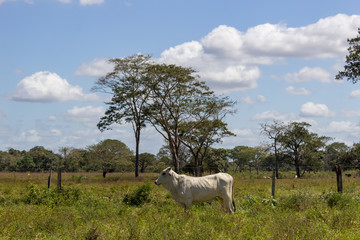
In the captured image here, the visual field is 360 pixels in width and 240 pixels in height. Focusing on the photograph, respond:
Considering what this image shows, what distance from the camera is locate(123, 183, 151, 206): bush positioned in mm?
15969

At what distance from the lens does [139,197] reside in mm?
16062

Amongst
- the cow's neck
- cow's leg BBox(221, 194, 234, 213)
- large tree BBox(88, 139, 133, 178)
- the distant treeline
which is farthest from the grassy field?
large tree BBox(88, 139, 133, 178)

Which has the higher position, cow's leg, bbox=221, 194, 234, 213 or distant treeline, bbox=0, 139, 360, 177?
distant treeline, bbox=0, 139, 360, 177

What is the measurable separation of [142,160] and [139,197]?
2310 inches

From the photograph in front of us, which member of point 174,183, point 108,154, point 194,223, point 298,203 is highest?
point 108,154

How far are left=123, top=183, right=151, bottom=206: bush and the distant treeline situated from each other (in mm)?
16785

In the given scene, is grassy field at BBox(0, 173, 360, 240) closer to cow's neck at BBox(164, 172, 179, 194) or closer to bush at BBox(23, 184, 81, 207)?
cow's neck at BBox(164, 172, 179, 194)

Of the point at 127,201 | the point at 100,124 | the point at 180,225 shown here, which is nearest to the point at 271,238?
the point at 180,225

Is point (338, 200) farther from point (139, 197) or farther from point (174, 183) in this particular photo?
point (139, 197)

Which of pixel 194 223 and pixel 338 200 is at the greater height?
pixel 338 200

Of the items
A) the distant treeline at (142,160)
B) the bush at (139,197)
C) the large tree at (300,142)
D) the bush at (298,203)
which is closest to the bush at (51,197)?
the bush at (139,197)

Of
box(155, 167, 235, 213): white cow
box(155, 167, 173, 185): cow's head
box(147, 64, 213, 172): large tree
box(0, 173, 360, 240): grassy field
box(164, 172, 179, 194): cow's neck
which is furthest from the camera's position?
box(147, 64, 213, 172): large tree

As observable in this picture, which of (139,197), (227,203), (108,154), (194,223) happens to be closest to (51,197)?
(139,197)

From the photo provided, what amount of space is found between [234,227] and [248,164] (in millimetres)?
84749
